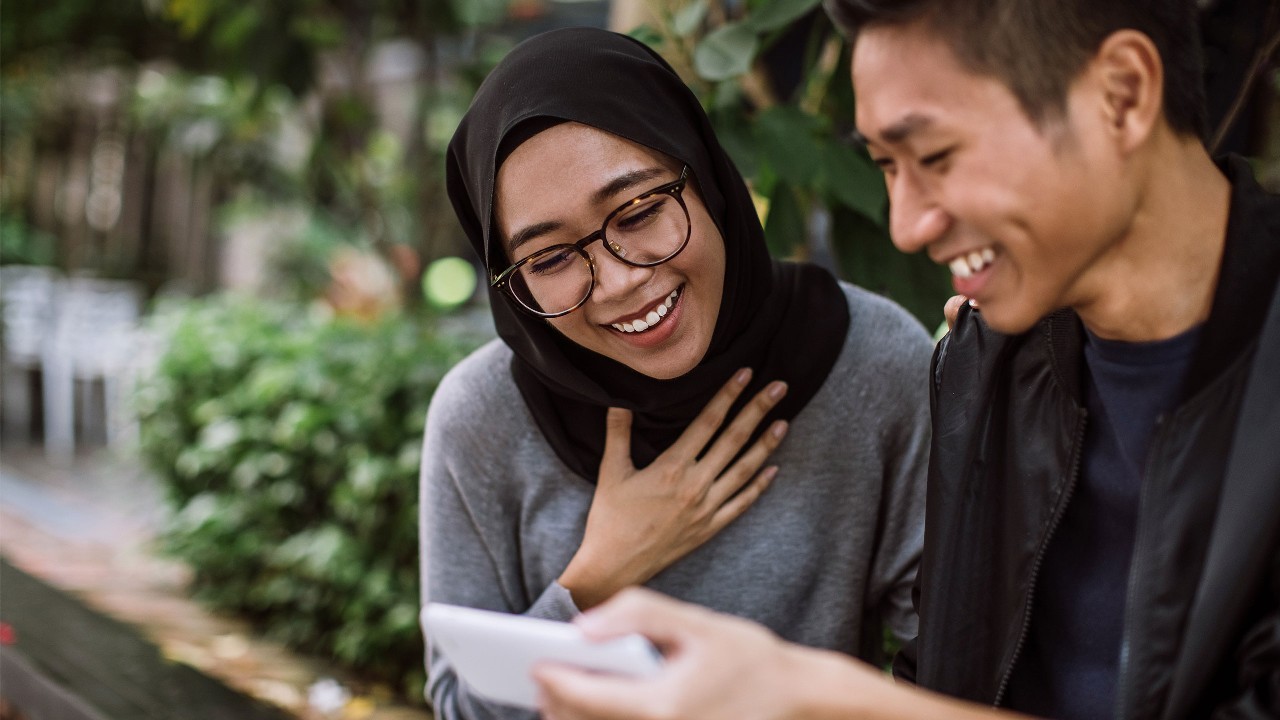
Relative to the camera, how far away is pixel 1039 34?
1156 millimetres

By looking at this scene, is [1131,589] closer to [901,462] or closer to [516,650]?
[516,650]

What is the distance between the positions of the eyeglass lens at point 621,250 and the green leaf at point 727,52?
1.80 ft

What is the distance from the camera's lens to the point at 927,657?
5.11 ft

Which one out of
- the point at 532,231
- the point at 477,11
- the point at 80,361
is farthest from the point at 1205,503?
the point at 80,361

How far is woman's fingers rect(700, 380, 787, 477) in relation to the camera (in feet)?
6.44

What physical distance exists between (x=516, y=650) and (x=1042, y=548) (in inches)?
26.9

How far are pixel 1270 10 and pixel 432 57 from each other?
3885 mm

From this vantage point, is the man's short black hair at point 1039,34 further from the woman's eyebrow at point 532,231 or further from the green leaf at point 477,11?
the green leaf at point 477,11

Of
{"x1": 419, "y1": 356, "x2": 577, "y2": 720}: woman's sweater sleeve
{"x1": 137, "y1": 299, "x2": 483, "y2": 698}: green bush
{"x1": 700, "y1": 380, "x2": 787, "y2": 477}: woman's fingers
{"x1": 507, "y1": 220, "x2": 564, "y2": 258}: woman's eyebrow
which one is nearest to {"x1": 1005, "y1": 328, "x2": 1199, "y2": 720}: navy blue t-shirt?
{"x1": 700, "y1": 380, "x2": 787, "y2": 477}: woman's fingers

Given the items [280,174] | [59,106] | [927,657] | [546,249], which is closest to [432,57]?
[280,174]

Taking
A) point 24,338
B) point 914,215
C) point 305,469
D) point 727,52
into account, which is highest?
point 727,52

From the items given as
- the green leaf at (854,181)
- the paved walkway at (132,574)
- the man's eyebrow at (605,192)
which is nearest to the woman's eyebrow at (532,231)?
the man's eyebrow at (605,192)

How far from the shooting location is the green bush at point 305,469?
4.09 m

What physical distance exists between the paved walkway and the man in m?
3.11
